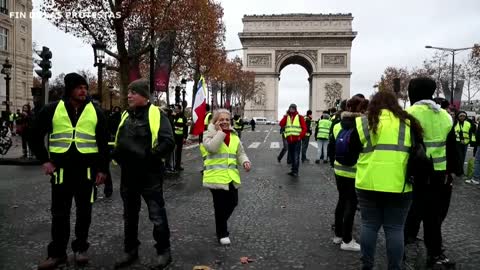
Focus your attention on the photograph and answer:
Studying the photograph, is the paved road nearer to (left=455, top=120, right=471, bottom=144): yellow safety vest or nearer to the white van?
(left=455, top=120, right=471, bottom=144): yellow safety vest

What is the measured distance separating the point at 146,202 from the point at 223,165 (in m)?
1.14

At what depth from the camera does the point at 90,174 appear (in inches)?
193

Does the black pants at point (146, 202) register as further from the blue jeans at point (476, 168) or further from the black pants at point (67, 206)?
the blue jeans at point (476, 168)

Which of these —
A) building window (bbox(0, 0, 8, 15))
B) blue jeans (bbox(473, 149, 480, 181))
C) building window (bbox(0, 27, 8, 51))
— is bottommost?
blue jeans (bbox(473, 149, 480, 181))

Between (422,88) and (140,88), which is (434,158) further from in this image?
(140,88)

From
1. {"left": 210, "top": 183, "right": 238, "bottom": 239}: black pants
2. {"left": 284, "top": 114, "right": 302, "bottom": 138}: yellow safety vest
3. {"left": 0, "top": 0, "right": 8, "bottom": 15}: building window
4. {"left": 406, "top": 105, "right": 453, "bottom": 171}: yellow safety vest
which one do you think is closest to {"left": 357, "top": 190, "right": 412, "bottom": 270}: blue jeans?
{"left": 406, "top": 105, "right": 453, "bottom": 171}: yellow safety vest

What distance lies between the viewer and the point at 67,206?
4.81 m

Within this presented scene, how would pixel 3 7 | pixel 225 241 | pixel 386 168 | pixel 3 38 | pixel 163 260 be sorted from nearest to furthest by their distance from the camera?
1. pixel 386 168
2. pixel 163 260
3. pixel 225 241
4. pixel 3 7
5. pixel 3 38

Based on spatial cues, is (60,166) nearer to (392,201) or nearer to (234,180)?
(234,180)

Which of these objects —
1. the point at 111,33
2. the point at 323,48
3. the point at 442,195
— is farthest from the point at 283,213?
the point at 323,48

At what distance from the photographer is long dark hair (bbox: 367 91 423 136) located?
4008 mm

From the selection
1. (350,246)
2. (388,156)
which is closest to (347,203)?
(350,246)

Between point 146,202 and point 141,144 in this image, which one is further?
point 146,202

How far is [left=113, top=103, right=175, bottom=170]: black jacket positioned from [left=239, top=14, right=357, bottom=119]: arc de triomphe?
218ft
